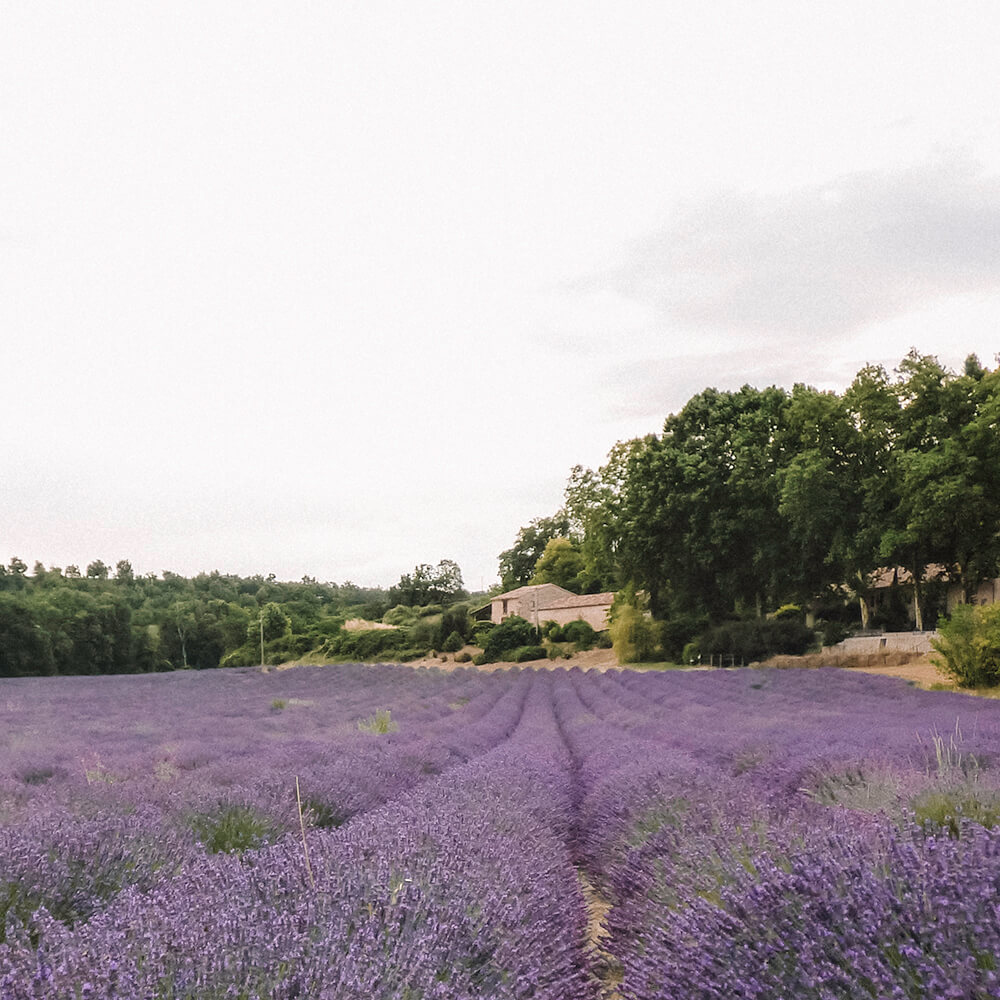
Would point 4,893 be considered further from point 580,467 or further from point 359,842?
point 580,467

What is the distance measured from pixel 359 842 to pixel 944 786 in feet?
8.83

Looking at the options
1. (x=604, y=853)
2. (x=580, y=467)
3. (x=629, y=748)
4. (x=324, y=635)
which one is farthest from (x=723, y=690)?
(x=324, y=635)

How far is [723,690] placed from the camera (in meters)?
14.5

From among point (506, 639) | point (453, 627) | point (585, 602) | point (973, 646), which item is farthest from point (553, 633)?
point (973, 646)

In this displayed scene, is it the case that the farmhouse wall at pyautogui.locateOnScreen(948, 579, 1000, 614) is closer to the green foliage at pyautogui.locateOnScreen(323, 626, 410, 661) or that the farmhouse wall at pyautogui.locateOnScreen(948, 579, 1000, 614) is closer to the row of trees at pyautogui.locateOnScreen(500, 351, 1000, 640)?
the row of trees at pyautogui.locateOnScreen(500, 351, 1000, 640)

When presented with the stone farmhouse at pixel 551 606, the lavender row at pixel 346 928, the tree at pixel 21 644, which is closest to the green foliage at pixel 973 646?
the lavender row at pixel 346 928

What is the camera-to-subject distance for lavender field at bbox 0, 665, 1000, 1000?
1731 millimetres

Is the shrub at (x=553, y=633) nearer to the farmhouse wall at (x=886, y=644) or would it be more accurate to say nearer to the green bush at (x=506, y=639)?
the green bush at (x=506, y=639)

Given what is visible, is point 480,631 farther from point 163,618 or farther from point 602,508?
point 163,618

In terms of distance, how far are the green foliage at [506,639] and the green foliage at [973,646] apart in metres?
27.5

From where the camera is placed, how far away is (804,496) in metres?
24.3

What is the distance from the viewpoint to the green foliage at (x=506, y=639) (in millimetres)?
40656

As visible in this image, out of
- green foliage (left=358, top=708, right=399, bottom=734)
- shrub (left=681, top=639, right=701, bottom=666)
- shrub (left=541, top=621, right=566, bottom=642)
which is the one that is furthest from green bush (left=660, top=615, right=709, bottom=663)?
green foliage (left=358, top=708, right=399, bottom=734)

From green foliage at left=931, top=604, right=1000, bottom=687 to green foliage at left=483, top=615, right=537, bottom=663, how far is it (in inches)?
1083
